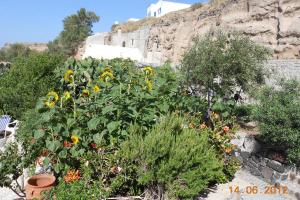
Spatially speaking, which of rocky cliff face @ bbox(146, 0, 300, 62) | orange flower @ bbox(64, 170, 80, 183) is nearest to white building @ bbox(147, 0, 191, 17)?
rocky cliff face @ bbox(146, 0, 300, 62)

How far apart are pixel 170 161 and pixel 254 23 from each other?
12.9 m

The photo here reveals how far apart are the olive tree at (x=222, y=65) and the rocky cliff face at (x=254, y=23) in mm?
2386

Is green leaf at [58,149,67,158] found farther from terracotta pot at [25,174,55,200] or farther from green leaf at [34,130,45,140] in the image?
terracotta pot at [25,174,55,200]

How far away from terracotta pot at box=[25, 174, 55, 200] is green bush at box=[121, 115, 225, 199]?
1209 millimetres

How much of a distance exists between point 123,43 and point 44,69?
81.4ft

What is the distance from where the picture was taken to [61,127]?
4117 mm

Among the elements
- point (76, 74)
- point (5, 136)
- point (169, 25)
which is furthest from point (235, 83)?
point (169, 25)

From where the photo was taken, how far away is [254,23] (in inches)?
587

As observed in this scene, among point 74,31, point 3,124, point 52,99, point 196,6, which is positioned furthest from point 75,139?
point 74,31

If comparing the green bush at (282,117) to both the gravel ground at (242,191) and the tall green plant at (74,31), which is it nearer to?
the gravel ground at (242,191)

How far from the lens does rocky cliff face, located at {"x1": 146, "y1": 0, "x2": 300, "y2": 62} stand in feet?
40.0

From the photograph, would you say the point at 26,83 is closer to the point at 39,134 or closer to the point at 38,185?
the point at 38,185

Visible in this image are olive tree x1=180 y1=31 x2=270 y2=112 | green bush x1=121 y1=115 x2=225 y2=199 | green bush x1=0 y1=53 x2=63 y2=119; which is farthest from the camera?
green bush x1=0 y1=53 x2=63 y2=119

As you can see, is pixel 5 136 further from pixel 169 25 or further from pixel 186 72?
pixel 169 25
